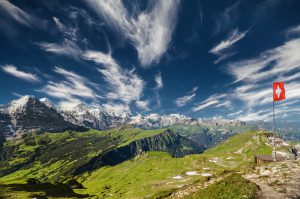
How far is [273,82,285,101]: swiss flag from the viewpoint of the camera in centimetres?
4462

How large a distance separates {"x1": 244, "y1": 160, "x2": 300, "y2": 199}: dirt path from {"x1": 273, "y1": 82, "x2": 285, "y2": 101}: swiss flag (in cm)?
1169

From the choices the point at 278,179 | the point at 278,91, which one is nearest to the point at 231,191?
the point at 278,179

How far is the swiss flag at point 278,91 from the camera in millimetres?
44625

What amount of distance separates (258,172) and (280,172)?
10.9 ft

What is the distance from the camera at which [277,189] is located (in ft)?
98.2

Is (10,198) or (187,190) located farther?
(10,198)

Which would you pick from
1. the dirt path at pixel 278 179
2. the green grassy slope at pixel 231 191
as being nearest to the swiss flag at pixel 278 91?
the dirt path at pixel 278 179

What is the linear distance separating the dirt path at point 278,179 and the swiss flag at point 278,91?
1169 centimetres

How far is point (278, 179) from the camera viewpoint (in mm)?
33906

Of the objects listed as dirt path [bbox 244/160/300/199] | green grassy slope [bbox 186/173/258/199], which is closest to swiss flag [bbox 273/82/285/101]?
dirt path [bbox 244/160/300/199]

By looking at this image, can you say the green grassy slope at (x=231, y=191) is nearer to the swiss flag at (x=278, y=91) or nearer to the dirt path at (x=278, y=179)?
the dirt path at (x=278, y=179)

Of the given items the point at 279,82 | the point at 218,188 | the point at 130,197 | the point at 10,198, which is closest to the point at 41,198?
the point at 10,198

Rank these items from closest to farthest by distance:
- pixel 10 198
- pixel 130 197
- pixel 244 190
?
pixel 244 190 → pixel 10 198 → pixel 130 197

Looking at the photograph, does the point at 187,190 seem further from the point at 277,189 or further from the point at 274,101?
the point at 274,101
